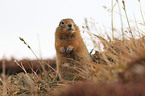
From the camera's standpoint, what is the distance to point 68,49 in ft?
12.3

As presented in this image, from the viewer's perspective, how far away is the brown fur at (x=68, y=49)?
3723mm

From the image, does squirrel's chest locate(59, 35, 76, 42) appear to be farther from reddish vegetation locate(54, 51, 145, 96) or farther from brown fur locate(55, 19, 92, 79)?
reddish vegetation locate(54, 51, 145, 96)

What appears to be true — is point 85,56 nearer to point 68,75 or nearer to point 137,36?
point 68,75

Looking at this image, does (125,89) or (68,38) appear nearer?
(125,89)

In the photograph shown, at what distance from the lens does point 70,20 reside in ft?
13.8

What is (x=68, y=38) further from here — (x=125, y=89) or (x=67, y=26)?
(x=125, y=89)

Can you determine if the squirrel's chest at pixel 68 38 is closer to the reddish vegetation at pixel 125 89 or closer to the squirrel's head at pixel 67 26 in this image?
the squirrel's head at pixel 67 26

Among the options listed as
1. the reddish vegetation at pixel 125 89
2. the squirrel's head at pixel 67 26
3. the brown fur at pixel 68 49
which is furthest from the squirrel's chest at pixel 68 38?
the reddish vegetation at pixel 125 89

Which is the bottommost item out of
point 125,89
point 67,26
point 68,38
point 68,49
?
point 125,89

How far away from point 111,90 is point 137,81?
0.67 ft

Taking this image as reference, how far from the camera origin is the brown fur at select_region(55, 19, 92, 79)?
3723mm

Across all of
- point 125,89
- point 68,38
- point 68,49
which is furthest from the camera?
point 68,38

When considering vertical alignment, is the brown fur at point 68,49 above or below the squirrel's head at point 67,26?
below

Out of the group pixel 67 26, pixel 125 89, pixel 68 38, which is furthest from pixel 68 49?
pixel 125 89
